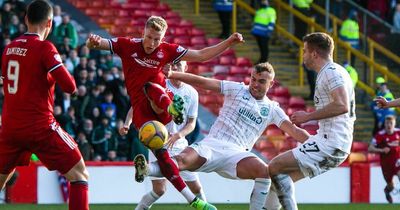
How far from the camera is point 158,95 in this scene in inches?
498

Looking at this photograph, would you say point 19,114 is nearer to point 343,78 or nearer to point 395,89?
point 343,78

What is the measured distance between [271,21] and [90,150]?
21.0 ft

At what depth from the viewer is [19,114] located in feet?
37.2

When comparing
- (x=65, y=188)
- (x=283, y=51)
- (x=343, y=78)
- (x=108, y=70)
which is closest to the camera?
(x=343, y=78)

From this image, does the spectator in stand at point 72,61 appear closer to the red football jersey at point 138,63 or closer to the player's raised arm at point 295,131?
the red football jersey at point 138,63

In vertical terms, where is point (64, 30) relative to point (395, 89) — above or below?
above

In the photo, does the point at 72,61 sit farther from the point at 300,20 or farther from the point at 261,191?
the point at 261,191

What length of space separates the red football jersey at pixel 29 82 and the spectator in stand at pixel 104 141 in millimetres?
10066

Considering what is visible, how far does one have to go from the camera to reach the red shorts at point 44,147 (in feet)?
37.2

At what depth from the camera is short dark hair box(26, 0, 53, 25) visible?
1140 centimetres

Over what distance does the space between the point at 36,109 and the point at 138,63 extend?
1877 millimetres

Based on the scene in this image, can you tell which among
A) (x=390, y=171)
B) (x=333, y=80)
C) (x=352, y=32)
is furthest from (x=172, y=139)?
(x=352, y=32)

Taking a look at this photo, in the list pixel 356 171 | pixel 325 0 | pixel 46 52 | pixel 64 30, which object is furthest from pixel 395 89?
pixel 46 52

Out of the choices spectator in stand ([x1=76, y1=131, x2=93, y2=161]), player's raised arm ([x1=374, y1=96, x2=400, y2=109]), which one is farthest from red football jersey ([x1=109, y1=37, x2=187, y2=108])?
spectator in stand ([x1=76, y1=131, x2=93, y2=161])
